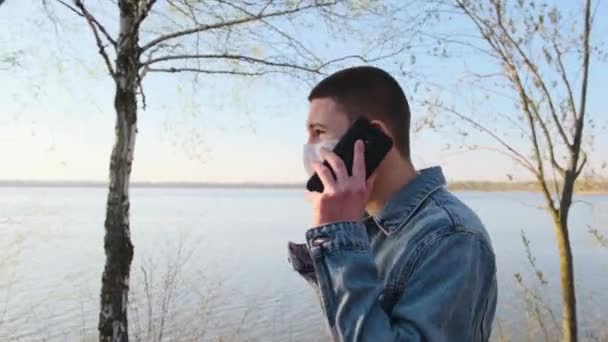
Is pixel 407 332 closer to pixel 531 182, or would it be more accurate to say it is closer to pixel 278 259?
pixel 531 182

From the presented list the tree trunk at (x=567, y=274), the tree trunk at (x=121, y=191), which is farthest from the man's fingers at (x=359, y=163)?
the tree trunk at (x=567, y=274)

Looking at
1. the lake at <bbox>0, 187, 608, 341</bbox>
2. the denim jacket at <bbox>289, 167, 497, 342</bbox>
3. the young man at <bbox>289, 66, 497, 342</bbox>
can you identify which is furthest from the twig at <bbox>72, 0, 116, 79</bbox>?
the denim jacket at <bbox>289, 167, 497, 342</bbox>

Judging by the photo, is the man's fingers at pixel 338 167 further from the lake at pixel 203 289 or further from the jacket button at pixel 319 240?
the lake at pixel 203 289

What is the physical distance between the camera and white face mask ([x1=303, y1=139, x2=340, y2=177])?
4.59ft

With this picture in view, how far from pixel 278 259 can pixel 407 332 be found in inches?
494

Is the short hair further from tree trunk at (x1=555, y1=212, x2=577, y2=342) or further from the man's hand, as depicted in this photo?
tree trunk at (x1=555, y1=212, x2=577, y2=342)

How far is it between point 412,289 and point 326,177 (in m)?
0.28

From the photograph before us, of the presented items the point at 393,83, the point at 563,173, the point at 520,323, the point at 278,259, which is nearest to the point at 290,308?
the point at 520,323

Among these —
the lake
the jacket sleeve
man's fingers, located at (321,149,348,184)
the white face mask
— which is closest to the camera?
the jacket sleeve

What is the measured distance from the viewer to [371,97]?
1.46 metres

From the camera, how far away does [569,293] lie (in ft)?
14.7

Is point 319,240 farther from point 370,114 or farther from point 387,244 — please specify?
point 370,114

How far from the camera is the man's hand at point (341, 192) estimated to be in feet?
4.14

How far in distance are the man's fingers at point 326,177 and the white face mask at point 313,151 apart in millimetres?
78
